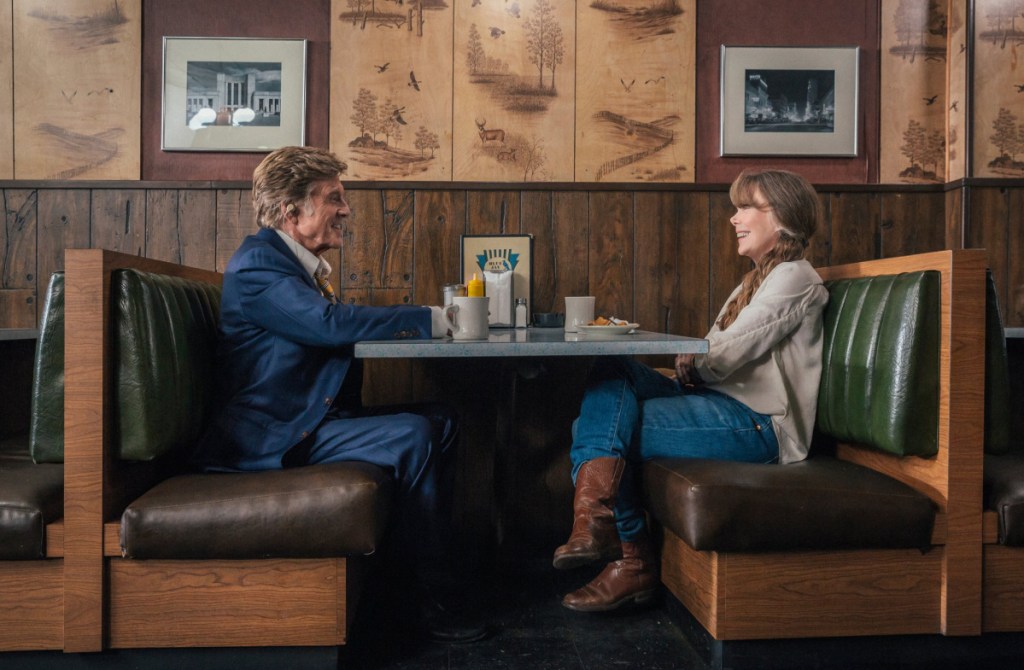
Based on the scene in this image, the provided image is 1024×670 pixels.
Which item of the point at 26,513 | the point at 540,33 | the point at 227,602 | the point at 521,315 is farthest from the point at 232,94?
the point at 227,602

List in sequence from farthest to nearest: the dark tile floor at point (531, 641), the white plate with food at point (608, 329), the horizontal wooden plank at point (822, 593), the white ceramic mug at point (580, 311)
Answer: the white ceramic mug at point (580, 311), the white plate with food at point (608, 329), the dark tile floor at point (531, 641), the horizontal wooden plank at point (822, 593)

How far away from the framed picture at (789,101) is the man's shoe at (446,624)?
195cm

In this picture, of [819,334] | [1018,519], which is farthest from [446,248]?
[1018,519]

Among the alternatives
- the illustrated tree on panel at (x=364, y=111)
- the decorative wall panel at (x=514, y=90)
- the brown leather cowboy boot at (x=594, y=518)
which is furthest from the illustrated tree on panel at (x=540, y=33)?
the brown leather cowboy boot at (x=594, y=518)

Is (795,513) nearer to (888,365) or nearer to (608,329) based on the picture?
(888,365)

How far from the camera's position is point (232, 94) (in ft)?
8.97

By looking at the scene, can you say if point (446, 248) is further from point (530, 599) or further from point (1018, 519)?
point (1018, 519)

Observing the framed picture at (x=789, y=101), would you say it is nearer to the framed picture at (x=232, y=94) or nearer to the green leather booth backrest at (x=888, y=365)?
the green leather booth backrest at (x=888, y=365)

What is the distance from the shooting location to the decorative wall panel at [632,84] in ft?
9.14

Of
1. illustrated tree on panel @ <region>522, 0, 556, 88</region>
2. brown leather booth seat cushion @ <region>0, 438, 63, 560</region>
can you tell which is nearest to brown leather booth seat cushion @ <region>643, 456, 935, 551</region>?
brown leather booth seat cushion @ <region>0, 438, 63, 560</region>

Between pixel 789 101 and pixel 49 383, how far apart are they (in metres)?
2.64

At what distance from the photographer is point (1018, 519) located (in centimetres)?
170

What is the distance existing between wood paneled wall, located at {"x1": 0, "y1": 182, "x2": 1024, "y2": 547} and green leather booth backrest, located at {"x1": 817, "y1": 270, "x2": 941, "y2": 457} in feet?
2.93

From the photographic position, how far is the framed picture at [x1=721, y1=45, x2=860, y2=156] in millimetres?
2797
